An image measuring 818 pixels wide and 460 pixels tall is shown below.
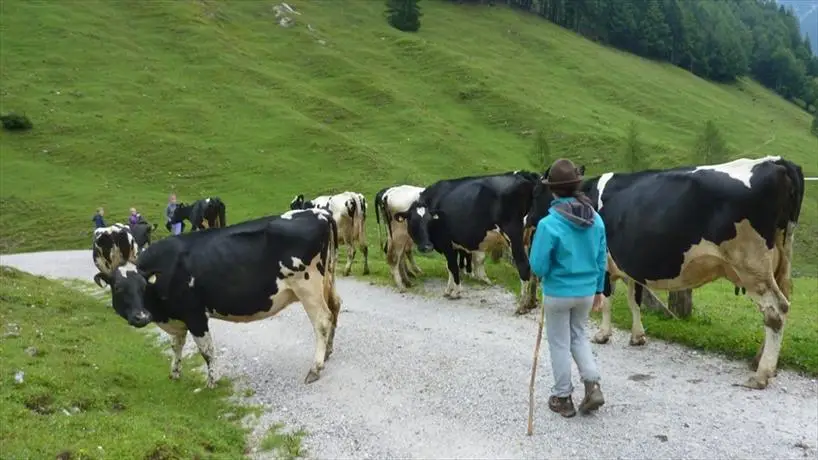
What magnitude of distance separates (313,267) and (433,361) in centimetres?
263

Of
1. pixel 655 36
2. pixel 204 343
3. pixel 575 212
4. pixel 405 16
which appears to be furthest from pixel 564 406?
pixel 655 36

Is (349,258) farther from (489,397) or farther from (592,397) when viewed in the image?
(592,397)

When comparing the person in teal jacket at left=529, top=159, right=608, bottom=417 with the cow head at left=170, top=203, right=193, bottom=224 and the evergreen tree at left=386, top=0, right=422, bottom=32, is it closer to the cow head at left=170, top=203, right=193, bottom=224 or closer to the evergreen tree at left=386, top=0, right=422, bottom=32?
the cow head at left=170, top=203, right=193, bottom=224

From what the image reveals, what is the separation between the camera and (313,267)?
11.0 metres

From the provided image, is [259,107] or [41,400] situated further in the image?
[259,107]

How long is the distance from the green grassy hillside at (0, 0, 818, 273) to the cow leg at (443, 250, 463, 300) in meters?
15.0

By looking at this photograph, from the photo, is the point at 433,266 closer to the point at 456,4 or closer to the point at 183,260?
the point at 183,260

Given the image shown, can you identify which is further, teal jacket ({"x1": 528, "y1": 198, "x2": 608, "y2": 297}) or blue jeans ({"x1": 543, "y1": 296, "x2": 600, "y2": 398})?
blue jeans ({"x1": 543, "y1": 296, "x2": 600, "y2": 398})

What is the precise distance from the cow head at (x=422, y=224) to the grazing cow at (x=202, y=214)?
13.2 m

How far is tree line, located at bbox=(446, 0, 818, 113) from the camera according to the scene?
11319cm

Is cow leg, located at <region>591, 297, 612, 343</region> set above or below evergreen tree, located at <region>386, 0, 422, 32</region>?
above

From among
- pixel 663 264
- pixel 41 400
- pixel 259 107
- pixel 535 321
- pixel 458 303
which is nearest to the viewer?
pixel 41 400

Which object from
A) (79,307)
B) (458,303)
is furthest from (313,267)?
(79,307)

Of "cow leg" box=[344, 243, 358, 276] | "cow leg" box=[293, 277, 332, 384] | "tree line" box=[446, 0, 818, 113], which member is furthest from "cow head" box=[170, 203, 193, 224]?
"tree line" box=[446, 0, 818, 113]
